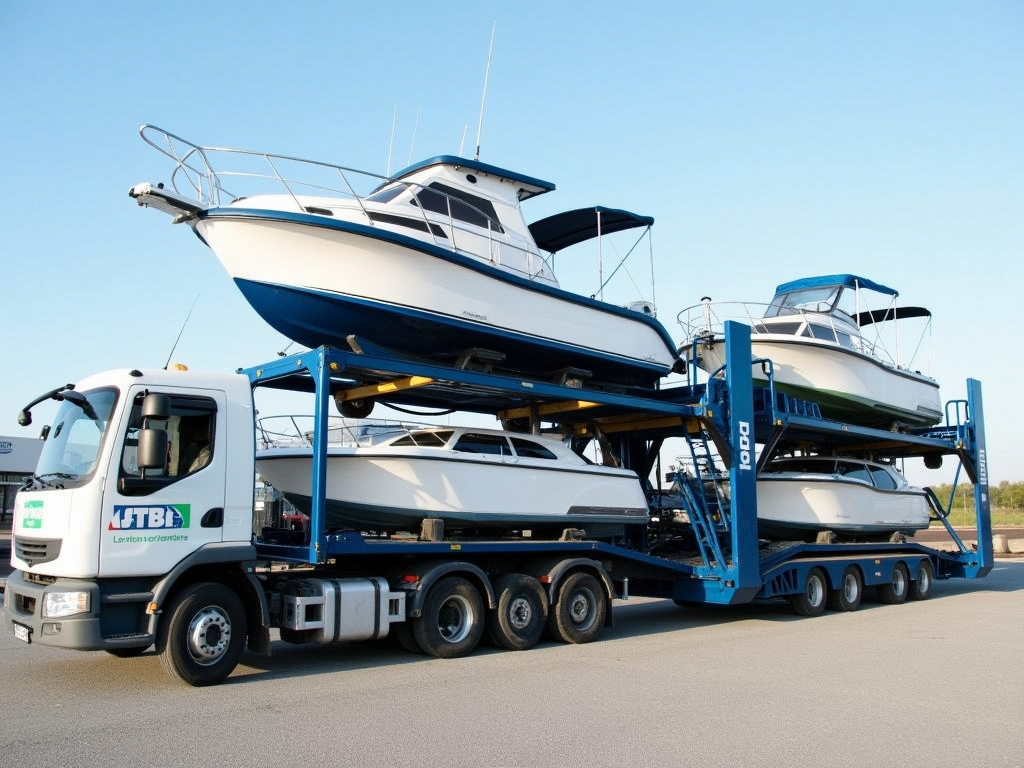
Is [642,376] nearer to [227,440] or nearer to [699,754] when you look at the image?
[227,440]

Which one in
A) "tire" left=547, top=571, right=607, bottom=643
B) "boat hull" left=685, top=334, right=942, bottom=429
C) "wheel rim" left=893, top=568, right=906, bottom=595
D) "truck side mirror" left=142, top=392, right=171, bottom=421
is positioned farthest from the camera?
"wheel rim" left=893, top=568, right=906, bottom=595

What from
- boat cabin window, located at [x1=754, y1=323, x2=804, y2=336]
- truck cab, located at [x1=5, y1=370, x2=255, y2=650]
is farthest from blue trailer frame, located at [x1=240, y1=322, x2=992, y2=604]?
boat cabin window, located at [x1=754, y1=323, x2=804, y2=336]

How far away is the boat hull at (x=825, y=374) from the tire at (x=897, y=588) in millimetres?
2769

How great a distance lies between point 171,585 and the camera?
680cm

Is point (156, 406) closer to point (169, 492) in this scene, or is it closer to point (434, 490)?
point (169, 492)

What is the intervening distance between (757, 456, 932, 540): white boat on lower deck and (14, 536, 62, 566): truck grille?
10.1m

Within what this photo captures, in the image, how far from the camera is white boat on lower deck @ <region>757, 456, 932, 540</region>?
44.2 feet

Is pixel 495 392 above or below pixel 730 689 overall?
above

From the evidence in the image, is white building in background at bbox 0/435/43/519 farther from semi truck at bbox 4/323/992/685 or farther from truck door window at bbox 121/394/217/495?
truck door window at bbox 121/394/217/495

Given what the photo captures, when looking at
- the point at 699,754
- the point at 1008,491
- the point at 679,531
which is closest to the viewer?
the point at 699,754

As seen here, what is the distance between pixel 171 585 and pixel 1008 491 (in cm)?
7734

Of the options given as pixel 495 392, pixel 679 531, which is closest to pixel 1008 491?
pixel 679 531

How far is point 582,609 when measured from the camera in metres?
9.86

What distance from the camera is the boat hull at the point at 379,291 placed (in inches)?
331
